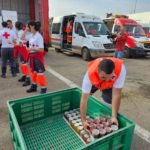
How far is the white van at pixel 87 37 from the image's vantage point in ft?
31.0

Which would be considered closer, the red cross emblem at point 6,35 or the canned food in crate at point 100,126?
the canned food in crate at point 100,126

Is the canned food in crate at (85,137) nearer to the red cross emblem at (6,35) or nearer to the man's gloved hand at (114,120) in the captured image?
the man's gloved hand at (114,120)

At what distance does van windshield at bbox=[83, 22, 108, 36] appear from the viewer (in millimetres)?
9888

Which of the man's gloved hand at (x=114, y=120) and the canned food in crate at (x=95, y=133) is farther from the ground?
the man's gloved hand at (x=114, y=120)

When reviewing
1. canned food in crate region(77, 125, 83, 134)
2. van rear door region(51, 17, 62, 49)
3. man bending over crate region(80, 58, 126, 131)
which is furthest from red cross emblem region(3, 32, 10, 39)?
van rear door region(51, 17, 62, 49)

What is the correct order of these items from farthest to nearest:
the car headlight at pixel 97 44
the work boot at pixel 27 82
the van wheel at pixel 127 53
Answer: the van wheel at pixel 127 53
the car headlight at pixel 97 44
the work boot at pixel 27 82

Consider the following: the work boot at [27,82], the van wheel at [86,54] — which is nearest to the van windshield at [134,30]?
the van wheel at [86,54]

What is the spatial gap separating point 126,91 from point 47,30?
7367mm

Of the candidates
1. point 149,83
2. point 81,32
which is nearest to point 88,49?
point 81,32

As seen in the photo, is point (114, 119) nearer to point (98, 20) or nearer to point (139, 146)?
point (139, 146)

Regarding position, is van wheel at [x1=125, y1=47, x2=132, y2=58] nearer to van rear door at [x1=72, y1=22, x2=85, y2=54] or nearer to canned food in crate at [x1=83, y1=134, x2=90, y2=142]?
van rear door at [x1=72, y1=22, x2=85, y2=54]

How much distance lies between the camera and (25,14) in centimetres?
1266

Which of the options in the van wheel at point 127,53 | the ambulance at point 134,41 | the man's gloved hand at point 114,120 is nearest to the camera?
the man's gloved hand at point 114,120

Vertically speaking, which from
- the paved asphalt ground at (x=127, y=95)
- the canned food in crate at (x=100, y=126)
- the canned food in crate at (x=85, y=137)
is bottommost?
the paved asphalt ground at (x=127, y=95)
